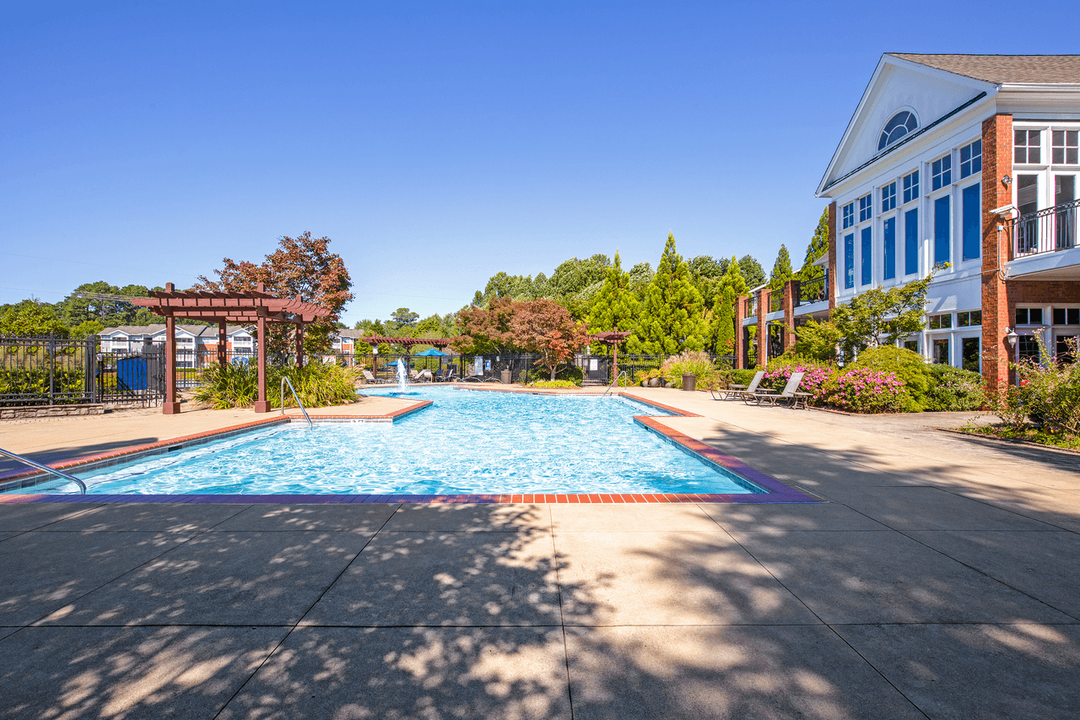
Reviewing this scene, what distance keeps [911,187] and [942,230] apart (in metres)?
2.08

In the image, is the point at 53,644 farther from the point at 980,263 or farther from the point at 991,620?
the point at 980,263

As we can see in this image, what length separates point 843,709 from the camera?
6.32ft

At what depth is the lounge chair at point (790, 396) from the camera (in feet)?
44.3

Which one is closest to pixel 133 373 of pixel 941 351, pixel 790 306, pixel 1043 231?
pixel 790 306

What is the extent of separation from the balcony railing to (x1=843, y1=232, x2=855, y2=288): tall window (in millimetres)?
5834

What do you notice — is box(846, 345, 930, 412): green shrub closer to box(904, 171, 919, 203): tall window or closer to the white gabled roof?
box(904, 171, 919, 203): tall window

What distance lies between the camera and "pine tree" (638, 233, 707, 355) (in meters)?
28.2

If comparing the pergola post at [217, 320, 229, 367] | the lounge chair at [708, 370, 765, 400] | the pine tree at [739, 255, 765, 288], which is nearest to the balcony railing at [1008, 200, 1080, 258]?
Result: the lounge chair at [708, 370, 765, 400]

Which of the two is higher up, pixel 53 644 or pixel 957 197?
pixel 957 197

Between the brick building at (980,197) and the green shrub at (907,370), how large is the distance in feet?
4.33

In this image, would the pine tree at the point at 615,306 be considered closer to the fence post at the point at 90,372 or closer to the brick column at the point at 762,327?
the brick column at the point at 762,327

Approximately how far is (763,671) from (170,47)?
17.2 m

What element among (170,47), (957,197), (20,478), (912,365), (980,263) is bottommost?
(20,478)

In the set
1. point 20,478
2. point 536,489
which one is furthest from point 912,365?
point 20,478
